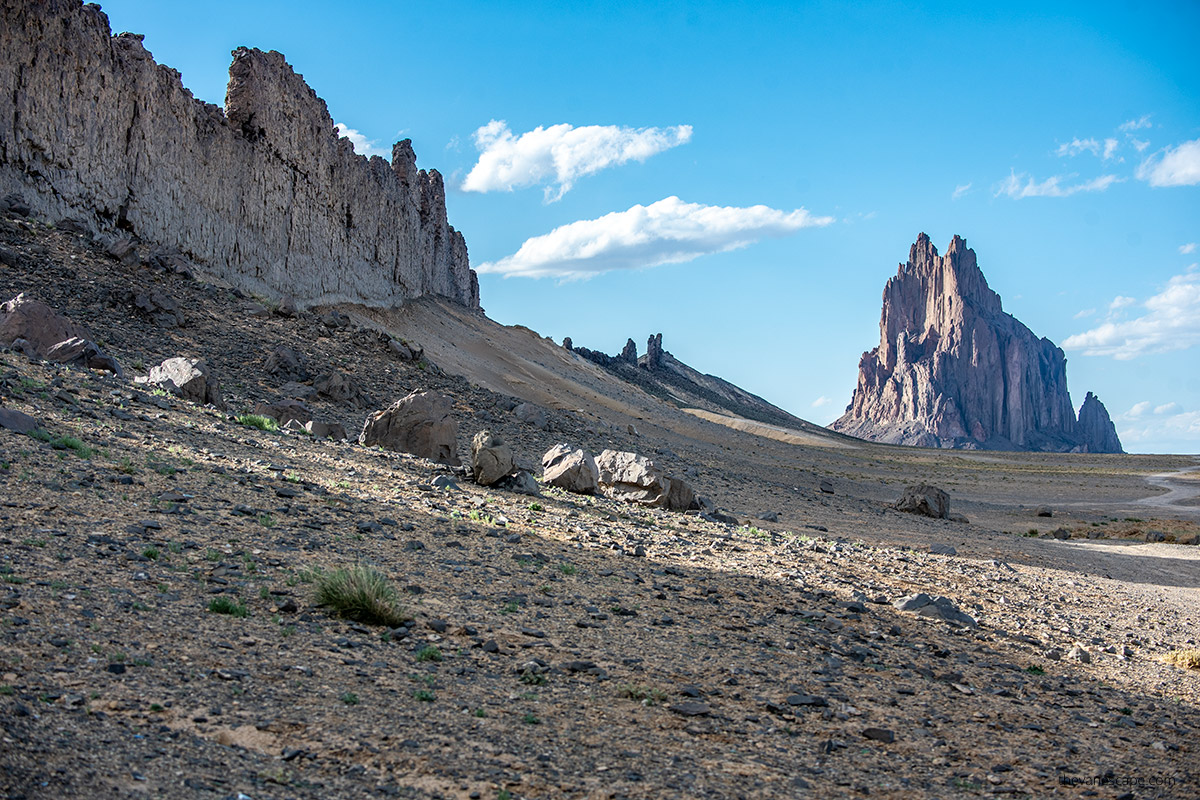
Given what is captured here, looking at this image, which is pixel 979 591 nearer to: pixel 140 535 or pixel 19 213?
pixel 140 535

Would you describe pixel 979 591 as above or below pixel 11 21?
below

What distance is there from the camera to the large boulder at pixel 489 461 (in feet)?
47.2

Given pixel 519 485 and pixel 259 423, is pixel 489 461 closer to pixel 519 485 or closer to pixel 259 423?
pixel 519 485

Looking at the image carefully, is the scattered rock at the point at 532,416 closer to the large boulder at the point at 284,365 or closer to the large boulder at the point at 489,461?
the large boulder at the point at 284,365

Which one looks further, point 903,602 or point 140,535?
point 903,602

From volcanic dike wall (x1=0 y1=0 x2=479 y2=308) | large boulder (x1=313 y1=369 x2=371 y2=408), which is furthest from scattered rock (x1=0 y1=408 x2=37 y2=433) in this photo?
volcanic dike wall (x1=0 y1=0 x2=479 y2=308)

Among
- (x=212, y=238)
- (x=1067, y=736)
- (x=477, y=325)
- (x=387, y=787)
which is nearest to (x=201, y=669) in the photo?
(x=387, y=787)

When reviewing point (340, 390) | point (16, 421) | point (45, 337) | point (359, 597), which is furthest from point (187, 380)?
point (359, 597)

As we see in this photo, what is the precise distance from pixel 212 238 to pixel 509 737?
106ft

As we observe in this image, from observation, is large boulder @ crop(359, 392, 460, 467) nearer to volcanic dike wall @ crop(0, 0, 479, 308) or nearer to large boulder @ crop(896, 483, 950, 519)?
large boulder @ crop(896, 483, 950, 519)

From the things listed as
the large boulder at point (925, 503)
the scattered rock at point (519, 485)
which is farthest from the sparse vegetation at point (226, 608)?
the large boulder at point (925, 503)

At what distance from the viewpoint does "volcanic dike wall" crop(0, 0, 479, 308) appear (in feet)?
86.6

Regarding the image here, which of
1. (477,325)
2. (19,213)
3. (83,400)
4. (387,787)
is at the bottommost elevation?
(387,787)

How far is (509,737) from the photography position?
5879mm
